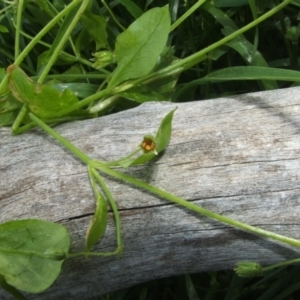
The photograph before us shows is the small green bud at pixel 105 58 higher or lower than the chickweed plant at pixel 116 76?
higher

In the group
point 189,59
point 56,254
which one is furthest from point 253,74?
point 56,254

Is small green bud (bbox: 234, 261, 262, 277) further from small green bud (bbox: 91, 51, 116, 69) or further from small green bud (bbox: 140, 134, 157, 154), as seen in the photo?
small green bud (bbox: 91, 51, 116, 69)

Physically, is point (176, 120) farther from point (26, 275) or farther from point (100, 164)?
point (26, 275)

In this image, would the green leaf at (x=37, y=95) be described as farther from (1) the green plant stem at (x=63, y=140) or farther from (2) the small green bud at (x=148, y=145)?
(2) the small green bud at (x=148, y=145)

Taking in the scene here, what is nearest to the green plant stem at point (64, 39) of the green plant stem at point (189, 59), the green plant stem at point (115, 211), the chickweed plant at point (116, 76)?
the chickweed plant at point (116, 76)

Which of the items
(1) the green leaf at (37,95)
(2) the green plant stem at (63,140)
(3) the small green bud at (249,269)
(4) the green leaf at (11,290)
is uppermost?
(1) the green leaf at (37,95)

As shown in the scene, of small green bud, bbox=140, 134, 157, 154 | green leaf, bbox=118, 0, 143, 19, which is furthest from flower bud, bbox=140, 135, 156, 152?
green leaf, bbox=118, 0, 143, 19

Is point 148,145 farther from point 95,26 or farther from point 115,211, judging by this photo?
point 95,26
